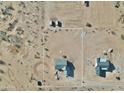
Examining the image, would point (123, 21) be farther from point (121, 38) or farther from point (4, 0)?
point (4, 0)

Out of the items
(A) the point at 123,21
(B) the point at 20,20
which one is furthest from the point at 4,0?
(A) the point at 123,21

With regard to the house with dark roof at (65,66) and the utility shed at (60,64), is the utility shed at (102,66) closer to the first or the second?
the house with dark roof at (65,66)

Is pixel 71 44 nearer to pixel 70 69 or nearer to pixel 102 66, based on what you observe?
pixel 70 69

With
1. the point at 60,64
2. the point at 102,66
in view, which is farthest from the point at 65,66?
the point at 102,66

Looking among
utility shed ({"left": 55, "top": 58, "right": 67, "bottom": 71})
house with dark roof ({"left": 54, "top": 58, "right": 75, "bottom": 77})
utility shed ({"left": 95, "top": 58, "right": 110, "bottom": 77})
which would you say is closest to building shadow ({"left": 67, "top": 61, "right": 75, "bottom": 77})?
house with dark roof ({"left": 54, "top": 58, "right": 75, "bottom": 77})

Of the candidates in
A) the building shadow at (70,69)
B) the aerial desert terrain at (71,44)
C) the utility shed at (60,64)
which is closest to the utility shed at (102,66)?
the aerial desert terrain at (71,44)
